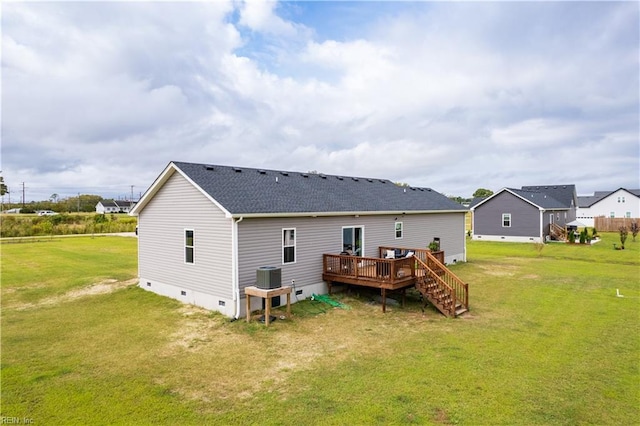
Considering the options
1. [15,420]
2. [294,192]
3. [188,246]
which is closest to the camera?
[15,420]

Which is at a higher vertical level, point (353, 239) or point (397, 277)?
point (353, 239)

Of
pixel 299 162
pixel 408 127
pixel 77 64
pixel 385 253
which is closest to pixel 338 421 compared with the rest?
pixel 385 253

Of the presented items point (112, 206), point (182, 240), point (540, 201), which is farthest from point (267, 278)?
point (112, 206)

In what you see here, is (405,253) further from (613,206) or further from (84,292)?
(613,206)

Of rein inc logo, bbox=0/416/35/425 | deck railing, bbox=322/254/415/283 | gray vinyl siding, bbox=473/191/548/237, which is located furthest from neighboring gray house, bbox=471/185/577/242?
rein inc logo, bbox=0/416/35/425

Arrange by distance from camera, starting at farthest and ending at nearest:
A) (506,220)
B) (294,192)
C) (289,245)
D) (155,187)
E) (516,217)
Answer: (506,220), (516,217), (294,192), (155,187), (289,245)

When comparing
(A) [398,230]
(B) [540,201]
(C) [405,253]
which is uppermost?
(B) [540,201]

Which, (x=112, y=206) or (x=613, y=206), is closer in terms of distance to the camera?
(x=613, y=206)
